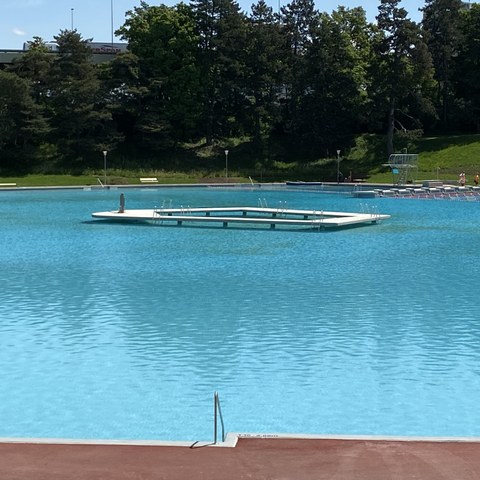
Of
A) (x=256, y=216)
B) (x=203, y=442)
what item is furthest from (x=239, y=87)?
(x=203, y=442)

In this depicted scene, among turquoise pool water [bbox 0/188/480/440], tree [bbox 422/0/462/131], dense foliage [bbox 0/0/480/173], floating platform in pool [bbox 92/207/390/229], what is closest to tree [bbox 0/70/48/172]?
dense foliage [bbox 0/0/480/173]

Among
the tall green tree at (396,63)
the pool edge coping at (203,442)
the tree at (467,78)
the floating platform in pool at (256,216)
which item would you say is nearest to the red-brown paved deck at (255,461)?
the pool edge coping at (203,442)

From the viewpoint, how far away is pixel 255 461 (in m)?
5.90

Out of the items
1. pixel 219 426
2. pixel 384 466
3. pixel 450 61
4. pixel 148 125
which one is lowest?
pixel 219 426

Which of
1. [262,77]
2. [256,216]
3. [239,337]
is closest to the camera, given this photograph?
[239,337]

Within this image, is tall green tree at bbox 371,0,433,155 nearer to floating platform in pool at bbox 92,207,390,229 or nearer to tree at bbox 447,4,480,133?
tree at bbox 447,4,480,133

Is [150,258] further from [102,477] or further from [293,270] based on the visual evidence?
[102,477]

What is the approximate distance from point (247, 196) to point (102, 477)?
38314mm

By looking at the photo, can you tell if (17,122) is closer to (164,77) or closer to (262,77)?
(164,77)

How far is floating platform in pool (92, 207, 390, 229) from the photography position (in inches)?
1086

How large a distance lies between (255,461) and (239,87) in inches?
2108

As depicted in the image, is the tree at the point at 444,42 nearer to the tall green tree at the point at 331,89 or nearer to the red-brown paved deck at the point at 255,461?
the tall green tree at the point at 331,89

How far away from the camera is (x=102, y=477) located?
18.1ft

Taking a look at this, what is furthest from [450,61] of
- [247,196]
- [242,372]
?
[242,372]
